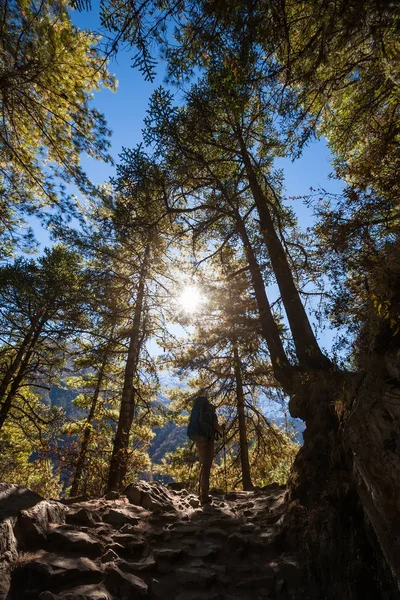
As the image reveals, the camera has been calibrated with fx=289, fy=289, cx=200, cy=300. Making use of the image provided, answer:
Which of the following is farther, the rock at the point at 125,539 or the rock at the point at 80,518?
the rock at the point at 80,518

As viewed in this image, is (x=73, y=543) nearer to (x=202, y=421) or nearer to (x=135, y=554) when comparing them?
(x=135, y=554)

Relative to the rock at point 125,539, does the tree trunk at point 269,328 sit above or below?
above

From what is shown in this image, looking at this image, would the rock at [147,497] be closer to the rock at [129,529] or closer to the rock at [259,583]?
the rock at [129,529]

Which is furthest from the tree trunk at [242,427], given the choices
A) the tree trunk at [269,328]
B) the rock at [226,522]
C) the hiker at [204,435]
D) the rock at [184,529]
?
the rock at [184,529]

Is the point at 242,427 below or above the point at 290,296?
below

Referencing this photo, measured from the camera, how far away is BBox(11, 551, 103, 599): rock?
2.76 meters

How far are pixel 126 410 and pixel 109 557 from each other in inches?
229

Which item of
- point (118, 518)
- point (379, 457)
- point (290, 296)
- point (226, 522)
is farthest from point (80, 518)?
point (290, 296)

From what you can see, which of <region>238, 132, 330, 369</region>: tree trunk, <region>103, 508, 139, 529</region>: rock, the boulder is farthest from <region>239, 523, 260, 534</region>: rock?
<region>238, 132, 330, 369</region>: tree trunk

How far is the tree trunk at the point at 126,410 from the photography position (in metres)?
8.38

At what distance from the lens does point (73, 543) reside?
Result: 3602 mm

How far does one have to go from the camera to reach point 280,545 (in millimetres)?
4344

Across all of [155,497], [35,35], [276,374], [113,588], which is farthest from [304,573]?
[35,35]

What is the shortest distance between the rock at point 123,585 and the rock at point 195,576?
1.82 feet
